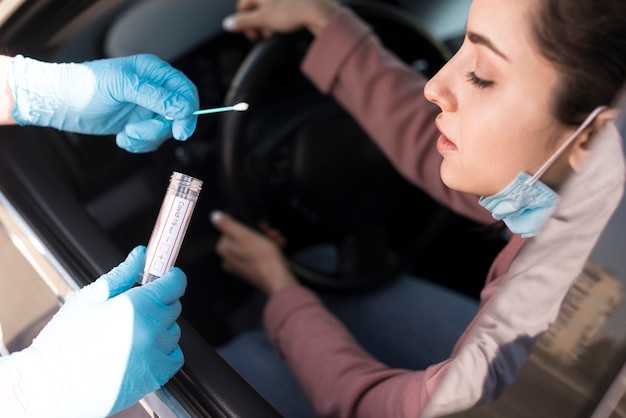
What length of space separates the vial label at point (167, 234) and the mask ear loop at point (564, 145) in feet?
1.69

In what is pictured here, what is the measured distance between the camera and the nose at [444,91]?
2.89ft

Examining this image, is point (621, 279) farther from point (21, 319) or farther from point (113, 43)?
point (113, 43)

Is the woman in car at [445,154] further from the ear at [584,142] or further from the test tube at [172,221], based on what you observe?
the test tube at [172,221]

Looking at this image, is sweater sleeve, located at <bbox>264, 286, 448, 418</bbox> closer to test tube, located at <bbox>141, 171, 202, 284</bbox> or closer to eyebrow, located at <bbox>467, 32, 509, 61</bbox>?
test tube, located at <bbox>141, 171, 202, 284</bbox>

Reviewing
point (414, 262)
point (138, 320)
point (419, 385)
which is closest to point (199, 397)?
point (138, 320)

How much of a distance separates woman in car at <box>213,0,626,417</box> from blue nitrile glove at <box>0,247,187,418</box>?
317 millimetres

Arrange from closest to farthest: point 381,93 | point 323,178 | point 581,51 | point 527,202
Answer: point 581,51 < point 527,202 < point 381,93 < point 323,178

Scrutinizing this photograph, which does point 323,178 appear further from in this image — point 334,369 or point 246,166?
point 334,369

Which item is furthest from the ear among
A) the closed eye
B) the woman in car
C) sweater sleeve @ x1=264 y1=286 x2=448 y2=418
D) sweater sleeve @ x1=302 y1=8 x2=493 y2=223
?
sweater sleeve @ x1=302 y1=8 x2=493 y2=223

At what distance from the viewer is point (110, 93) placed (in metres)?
1.06

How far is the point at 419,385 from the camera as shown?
0.88m

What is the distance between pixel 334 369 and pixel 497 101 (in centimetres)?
53

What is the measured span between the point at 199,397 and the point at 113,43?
0.87m

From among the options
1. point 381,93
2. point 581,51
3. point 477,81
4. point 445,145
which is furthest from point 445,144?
point 381,93
